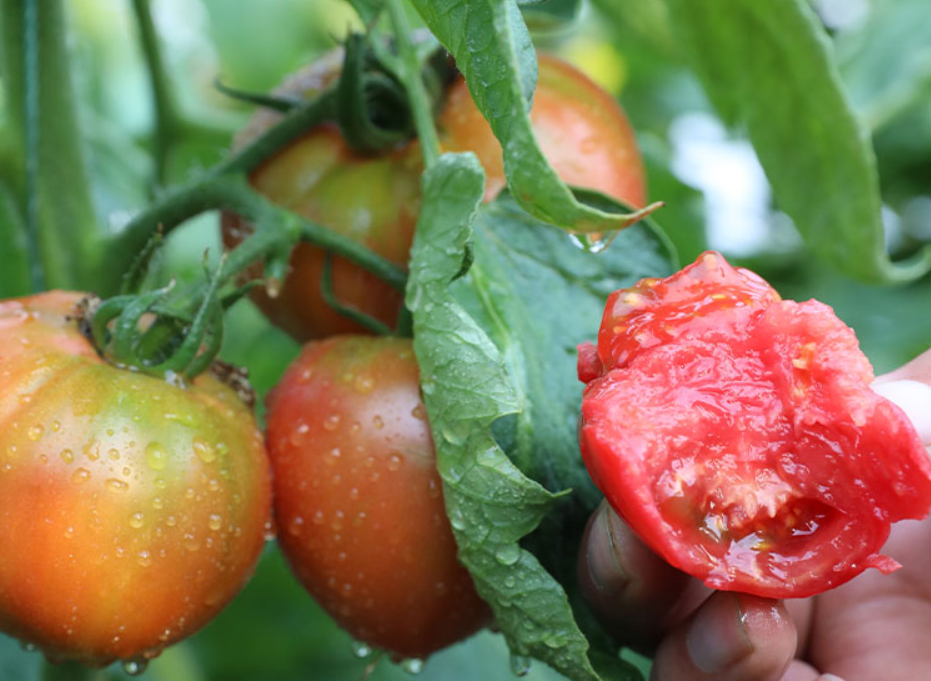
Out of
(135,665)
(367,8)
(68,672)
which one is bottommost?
(68,672)

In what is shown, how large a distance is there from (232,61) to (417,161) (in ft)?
3.13

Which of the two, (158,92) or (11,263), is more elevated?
(158,92)

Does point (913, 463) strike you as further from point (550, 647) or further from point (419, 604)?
point (419, 604)

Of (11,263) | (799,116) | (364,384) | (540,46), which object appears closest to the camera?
(364,384)

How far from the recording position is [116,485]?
62cm

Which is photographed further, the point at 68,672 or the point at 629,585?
the point at 68,672

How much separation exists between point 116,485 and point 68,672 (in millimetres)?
285

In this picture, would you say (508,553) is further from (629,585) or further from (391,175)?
(391,175)

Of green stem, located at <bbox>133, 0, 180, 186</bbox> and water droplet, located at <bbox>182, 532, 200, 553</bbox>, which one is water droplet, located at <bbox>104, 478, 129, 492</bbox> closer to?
water droplet, located at <bbox>182, 532, 200, 553</bbox>

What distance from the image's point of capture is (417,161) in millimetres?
813

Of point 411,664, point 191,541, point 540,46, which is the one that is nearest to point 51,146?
point 191,541

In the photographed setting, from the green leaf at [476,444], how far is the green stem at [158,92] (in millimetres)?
462

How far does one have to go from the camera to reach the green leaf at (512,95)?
504mm

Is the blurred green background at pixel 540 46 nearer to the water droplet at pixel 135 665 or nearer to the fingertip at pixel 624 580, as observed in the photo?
the water droplet at pixel 135 665
